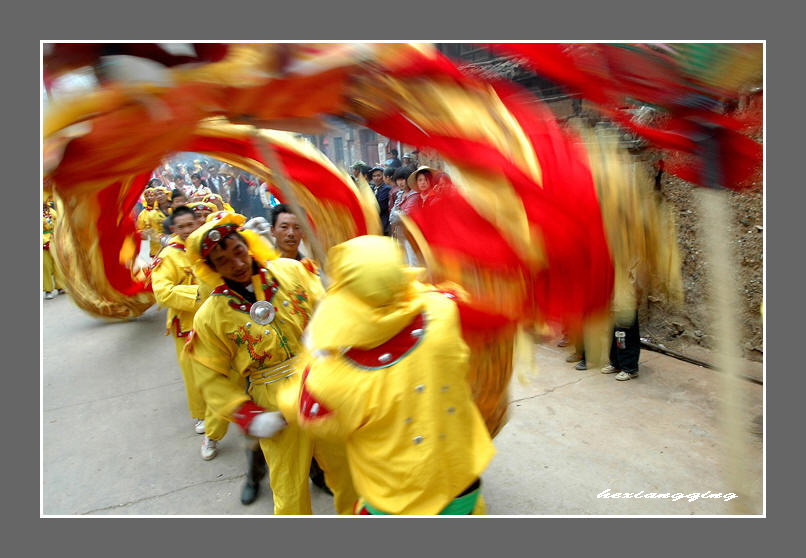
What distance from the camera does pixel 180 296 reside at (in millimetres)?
3369

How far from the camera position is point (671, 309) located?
410 cm

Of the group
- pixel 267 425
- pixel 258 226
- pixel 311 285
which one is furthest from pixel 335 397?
pixel 258 226

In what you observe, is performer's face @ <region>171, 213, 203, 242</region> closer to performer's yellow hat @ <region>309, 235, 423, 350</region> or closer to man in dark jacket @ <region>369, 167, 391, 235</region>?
man in dark jacket @ <region>369, 167, 391, 235</region>

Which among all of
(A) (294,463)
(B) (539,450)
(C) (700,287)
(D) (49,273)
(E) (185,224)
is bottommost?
(B) (539,450)

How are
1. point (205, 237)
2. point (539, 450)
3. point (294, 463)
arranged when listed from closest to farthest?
point (205, 237) < point (294, 463) < point (539, 450)

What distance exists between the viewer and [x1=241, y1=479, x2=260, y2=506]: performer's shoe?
9.39 ft

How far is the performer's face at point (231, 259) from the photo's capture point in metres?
2.14

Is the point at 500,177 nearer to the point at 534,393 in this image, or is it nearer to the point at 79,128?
the point at 79,128

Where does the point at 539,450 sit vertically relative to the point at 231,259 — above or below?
below

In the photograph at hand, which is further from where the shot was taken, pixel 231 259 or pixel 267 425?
pixel 231 259

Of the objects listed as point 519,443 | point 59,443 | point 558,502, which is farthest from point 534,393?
point 59,443

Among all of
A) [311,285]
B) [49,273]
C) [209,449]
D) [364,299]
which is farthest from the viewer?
[49,273]

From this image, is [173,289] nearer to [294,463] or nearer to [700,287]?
[294,463]

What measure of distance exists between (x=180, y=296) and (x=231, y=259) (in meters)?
1.40
